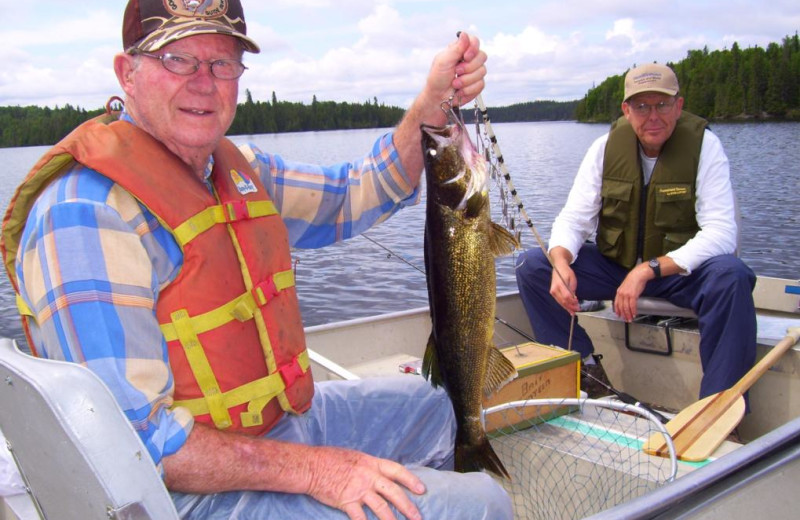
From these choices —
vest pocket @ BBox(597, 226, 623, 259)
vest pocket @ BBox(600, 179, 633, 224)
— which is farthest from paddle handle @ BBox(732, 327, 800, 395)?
vest pocket @ BBox(600, 179, 633, 224)

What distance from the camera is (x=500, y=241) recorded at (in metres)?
2.64

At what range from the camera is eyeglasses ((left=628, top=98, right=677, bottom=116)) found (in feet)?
16.2

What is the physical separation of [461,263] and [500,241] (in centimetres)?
17

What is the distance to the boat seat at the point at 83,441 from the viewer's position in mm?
1581

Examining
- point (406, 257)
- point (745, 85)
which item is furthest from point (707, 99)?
point (406, 257)

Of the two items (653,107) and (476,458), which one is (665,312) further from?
(476,458)

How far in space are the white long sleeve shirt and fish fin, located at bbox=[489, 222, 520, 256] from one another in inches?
89.6

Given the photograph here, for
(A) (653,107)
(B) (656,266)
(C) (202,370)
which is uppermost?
(A) (653,107)

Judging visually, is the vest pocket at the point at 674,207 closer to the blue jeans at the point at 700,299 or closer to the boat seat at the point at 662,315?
the blue jeans at the point at 700,299

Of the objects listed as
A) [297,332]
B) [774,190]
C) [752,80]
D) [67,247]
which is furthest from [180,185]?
[752,80]

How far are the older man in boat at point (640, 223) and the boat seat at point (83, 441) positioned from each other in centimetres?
348

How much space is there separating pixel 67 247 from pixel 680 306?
3.89m

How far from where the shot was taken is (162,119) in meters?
2.29

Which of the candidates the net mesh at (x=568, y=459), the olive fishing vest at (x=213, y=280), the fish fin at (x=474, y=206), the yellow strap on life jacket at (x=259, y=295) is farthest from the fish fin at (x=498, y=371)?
the yellow strap on life jacket at (x=259, y=295)
